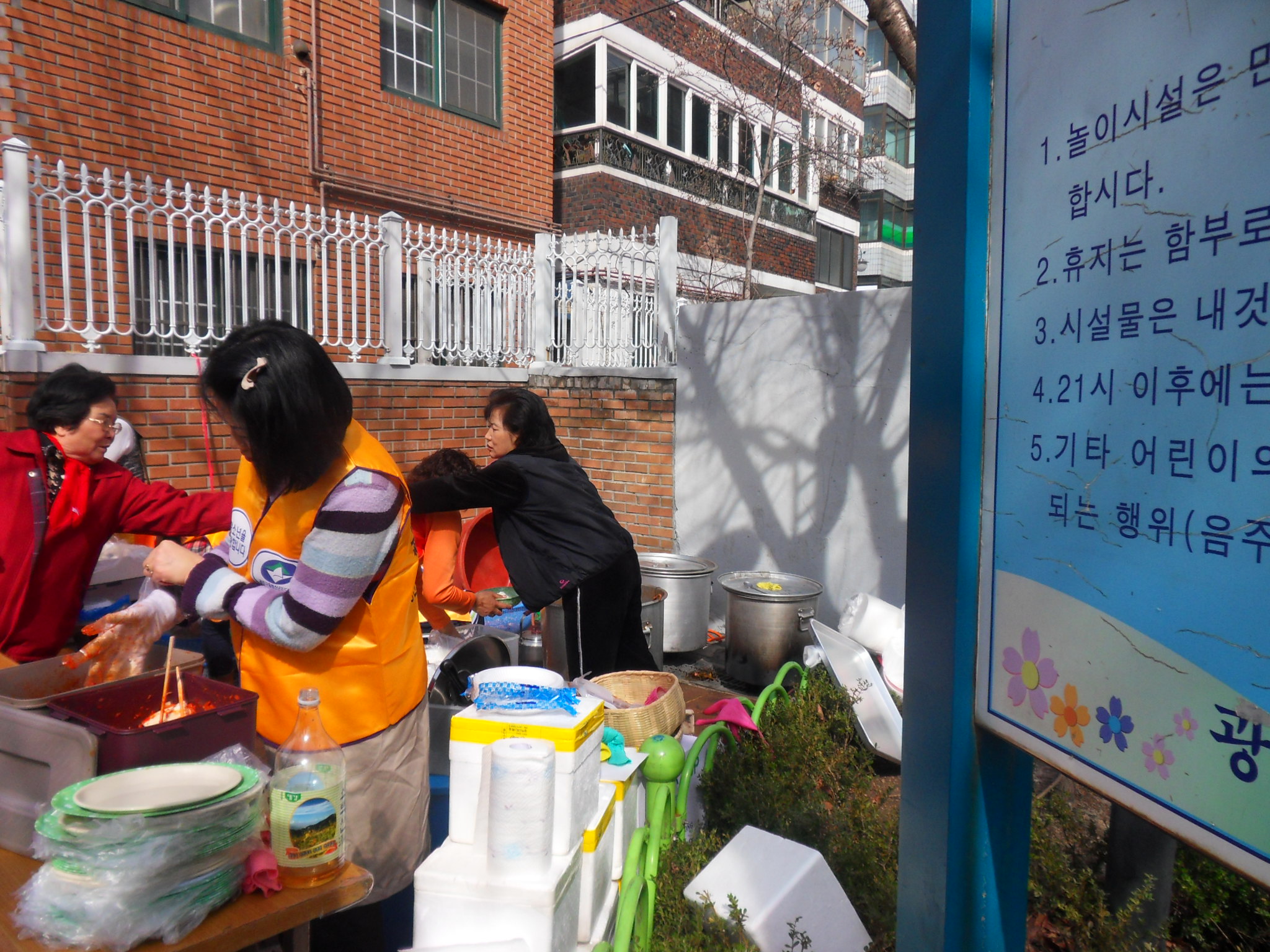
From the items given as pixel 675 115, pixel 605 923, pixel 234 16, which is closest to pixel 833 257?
pixel 675 115

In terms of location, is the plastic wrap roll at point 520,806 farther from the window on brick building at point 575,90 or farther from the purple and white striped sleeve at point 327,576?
the window on brick building at point 575,90

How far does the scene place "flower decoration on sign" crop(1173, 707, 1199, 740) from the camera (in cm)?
109

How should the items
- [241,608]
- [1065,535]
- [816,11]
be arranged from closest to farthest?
1. [1065,535]
2. [241,608]
3. [816,11]

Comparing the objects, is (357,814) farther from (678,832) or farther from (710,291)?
(710,291)

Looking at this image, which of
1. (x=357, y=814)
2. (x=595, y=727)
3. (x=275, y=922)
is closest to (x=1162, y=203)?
(x=595, y=727)

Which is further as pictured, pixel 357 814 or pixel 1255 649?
pixel 357 814


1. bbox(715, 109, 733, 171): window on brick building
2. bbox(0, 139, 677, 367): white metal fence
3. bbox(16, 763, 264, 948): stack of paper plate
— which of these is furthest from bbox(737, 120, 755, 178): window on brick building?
bbox(16, 763, 264, 948): stack of paper plate

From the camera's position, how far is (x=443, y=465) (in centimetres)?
412

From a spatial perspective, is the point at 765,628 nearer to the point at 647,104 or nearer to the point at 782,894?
the point at 782,894

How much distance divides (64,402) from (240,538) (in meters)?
1.57

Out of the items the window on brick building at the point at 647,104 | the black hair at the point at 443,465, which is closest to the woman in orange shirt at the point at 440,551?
the black hair at the point at 443,465

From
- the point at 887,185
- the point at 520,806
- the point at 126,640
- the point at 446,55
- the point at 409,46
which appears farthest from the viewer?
the point at 887,185

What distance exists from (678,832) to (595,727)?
3.05 feet

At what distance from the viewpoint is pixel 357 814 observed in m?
2.24
